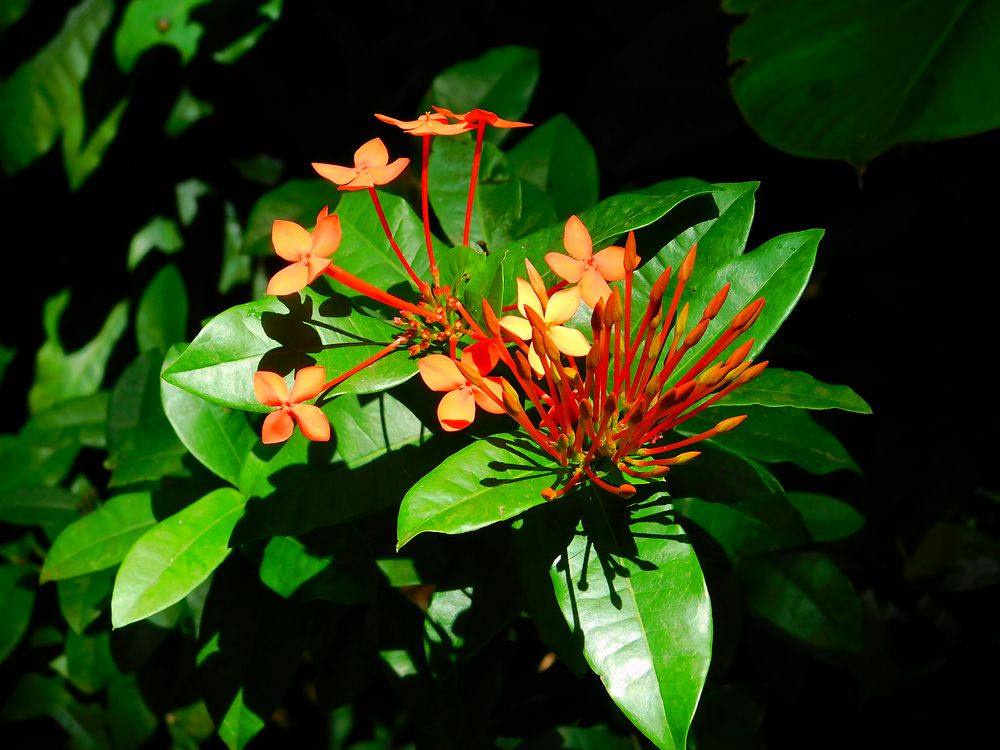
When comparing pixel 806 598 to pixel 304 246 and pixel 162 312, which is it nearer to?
pixel 304 246

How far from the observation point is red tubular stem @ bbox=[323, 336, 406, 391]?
79 cm

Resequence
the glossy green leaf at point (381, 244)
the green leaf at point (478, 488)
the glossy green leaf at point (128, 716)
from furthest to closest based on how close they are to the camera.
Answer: the glossy green leaf at point (128, 716)
the glossy green leaf at point (381, 244)
the green leaf at point (478, 488)

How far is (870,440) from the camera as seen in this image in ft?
5.24

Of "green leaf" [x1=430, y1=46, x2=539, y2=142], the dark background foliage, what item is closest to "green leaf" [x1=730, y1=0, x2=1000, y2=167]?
the dark background foliage

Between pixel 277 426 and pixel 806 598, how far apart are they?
2.77 feet

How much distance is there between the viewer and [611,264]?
2.57ft

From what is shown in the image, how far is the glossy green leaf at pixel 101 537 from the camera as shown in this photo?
109 cm

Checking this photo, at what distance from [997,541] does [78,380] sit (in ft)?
6.19

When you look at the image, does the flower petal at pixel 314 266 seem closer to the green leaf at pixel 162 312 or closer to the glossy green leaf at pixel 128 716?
the green leaf at pixel 162 312

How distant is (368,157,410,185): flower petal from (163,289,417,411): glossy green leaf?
131mm

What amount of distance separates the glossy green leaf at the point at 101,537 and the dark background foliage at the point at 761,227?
0.75 m

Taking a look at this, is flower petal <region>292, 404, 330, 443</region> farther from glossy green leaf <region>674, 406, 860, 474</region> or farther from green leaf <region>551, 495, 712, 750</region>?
glossy green leaf <region>674, 406, 860, 474</region>

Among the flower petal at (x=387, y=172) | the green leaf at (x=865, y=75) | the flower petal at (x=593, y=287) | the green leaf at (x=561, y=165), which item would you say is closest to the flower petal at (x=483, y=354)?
the flower petal at (x=593, y=287)

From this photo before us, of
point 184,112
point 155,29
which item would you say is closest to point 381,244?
point 155,29
